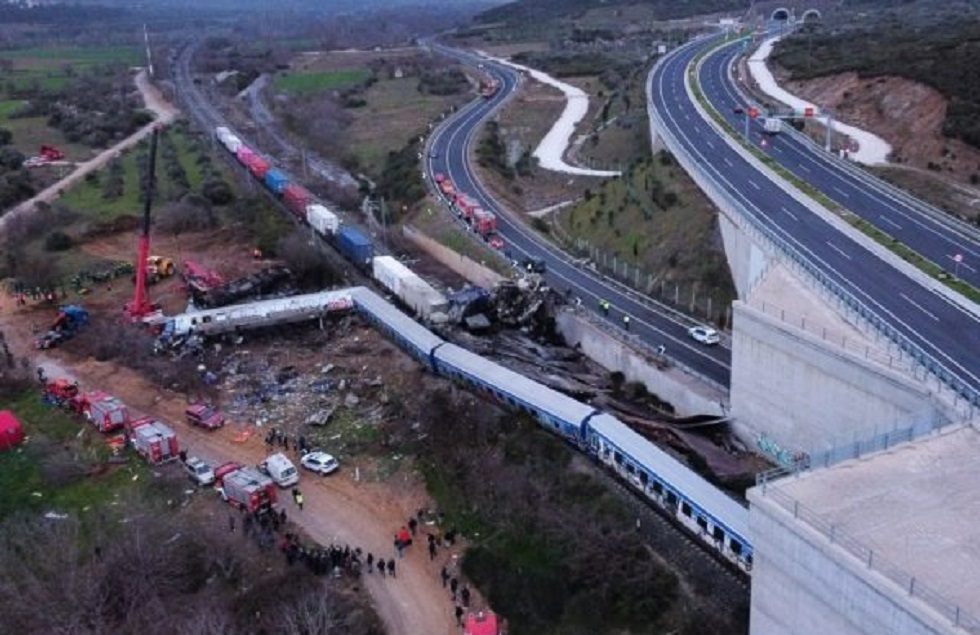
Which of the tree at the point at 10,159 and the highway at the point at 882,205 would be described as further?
the tree at the point at 10,159

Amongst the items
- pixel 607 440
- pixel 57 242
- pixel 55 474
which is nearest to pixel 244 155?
pixel 57 242

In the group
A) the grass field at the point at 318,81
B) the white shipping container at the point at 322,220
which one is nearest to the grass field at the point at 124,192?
the white shipping container at the point at 322,220

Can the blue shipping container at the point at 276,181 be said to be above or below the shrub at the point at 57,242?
above

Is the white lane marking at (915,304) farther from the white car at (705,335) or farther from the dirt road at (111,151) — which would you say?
the dirt road at (111,151)

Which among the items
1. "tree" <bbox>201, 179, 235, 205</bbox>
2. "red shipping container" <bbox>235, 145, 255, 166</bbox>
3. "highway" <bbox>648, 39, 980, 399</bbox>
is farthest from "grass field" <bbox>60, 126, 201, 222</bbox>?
"highway" <bbox>648, 39, 980, 399</bbox>

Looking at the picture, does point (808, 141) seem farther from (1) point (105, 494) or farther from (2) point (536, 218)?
(1) point (105, 494)

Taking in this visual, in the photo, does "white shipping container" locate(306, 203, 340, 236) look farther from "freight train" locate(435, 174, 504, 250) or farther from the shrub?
the shrub

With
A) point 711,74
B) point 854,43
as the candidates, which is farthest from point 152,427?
point 854,43
